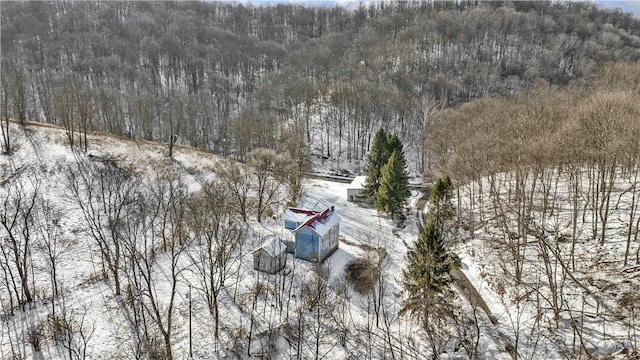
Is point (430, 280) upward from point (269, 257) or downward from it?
upward

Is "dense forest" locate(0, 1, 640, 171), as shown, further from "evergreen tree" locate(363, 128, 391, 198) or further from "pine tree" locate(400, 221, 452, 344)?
"pine tree" locate(400, 221, 452, 344)

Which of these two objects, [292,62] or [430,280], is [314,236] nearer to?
[430,280]

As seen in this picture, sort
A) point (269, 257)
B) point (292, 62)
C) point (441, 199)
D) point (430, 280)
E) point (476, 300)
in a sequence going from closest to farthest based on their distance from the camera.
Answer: point (430, 280) → point (476, 300) → point (269, 257) → point (441, 199) → point (292, 62)

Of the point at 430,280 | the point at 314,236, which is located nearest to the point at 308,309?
the point at 314,236

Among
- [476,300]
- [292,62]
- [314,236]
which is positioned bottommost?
[476,300]

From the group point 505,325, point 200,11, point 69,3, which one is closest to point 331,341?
point 505,325

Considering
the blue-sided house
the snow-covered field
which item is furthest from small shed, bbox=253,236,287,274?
the blue-sided house

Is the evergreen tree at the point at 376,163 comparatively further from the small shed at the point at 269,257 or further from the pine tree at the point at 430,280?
the pine tree at the point at 430,280

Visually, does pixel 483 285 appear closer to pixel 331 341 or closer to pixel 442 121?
pixel 331 341
